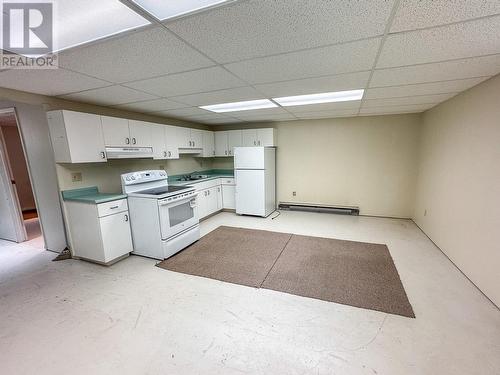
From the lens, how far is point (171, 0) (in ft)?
3.55

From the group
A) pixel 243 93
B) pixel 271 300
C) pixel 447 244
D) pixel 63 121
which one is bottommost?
pixel 271 300

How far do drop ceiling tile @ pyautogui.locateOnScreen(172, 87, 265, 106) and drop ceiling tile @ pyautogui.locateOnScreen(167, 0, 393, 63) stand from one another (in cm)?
106

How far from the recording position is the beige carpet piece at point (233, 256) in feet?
8.86

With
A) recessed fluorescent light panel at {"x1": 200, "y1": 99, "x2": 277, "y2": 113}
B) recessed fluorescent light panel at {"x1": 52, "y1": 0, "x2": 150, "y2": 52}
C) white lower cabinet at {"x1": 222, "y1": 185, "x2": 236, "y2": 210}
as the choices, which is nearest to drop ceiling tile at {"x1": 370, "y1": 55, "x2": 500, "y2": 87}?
recessed fluorescent light panel at {"x1": 200, "y1": 99, "x2": 277, "y2": 113}

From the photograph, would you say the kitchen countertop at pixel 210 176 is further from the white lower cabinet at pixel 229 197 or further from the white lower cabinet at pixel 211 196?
the white lower cabinet at pixel 229 197

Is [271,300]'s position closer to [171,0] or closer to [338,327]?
[338,327]

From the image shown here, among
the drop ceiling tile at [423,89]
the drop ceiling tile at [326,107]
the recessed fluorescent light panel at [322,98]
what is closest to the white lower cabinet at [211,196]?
the drop ceiling tile at [326,107]

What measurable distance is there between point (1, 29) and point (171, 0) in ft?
3.51

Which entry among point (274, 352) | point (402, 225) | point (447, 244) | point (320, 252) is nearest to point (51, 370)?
point (274, 352)

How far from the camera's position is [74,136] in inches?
107

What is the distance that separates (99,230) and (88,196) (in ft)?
1.83

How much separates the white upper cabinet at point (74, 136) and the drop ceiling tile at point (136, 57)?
107 centimetres

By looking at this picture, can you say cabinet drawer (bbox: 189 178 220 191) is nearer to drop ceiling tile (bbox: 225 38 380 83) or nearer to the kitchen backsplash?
the kitchen backsplash

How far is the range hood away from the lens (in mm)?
3113
